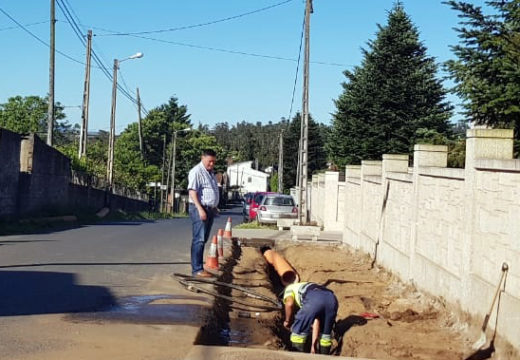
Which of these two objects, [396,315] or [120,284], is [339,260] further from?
[120,284]

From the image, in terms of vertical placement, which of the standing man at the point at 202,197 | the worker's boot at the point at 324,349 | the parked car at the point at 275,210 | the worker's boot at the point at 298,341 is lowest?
the worker's boot at the point at 324,349

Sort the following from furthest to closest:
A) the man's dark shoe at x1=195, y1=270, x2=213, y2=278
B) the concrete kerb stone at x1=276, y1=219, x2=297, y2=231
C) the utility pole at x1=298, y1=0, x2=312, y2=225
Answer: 1. the concrete kerb stone at x1=276, y1=219, x2=297, y2=231
2. the utility pole at x1=298, y1=0, x2=312, y2=225
3. the man's dark shoe at x1=195, y1=270, x2=213, y2=278

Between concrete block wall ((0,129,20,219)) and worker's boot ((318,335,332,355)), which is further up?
concrete block wall ((0,129,20,219))

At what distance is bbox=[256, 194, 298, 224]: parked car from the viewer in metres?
29.9

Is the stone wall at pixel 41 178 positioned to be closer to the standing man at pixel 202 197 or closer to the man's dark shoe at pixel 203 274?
the man's dark shoe at pixel 203 274

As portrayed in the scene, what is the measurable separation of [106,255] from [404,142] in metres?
19.4

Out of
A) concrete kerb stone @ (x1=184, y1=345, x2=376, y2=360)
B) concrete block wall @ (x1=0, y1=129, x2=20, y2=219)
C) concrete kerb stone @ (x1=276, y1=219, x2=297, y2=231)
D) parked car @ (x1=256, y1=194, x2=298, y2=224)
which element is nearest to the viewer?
concrete kerb stone @ (x1=184, y1=345, x2=376, y2=360)

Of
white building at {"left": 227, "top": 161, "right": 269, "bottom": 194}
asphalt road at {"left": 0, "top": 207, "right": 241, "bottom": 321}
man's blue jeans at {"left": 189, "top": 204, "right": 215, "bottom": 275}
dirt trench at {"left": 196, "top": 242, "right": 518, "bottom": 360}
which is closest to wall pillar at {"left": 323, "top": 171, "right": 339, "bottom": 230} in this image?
Answer: asphalt road at {"left": 0, "top": 207, "right": 241, "bottom": 321}

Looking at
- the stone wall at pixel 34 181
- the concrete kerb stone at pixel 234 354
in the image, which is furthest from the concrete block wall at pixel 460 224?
the stone wall at pixel 34 181

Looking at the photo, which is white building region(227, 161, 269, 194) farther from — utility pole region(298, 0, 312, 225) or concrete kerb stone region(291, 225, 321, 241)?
concrete kerb stone region(291, 225, 321, 241)

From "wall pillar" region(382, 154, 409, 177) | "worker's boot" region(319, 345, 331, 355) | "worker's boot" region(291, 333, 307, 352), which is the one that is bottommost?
"worker's boot" region(319, 345, 331, 355)

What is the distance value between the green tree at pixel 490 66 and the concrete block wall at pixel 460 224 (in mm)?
2008

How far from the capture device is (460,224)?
9758 mm

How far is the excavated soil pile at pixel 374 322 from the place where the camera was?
882 centimetres
